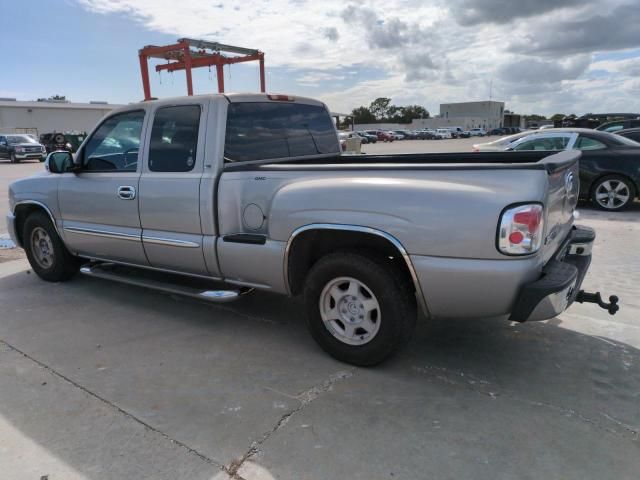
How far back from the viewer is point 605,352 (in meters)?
3.55

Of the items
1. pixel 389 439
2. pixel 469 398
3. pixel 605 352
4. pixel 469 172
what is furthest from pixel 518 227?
pixel 605 352

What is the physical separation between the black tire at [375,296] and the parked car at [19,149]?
28.9 meters

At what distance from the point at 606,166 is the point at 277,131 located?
280 inches

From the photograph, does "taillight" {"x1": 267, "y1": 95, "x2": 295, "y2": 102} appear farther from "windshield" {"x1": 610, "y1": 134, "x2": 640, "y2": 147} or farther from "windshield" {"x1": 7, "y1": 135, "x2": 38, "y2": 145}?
"windshield" {"x1": 7, "y1": 135, "x2": 38, "y2": 145}

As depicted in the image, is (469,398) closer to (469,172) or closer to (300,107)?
(469,172)

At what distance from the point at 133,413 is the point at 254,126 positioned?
235cm

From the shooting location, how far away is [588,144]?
9023 mm

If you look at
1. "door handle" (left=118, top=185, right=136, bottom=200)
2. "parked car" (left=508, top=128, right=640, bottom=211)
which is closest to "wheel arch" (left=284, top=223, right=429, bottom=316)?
"door handle" (left=118, top=185, right=136, bottom=200)

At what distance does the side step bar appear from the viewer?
150 inches

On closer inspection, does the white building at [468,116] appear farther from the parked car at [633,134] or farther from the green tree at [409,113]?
the parked car at [633,134]

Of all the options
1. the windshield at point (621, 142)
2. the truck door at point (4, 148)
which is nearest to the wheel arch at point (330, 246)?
the windshield at point (621, 142)

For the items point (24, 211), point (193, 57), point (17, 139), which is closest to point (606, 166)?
point (24, 211)

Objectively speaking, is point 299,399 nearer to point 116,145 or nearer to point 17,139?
point 116,145

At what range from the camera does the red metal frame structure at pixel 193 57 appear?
54.9 feet
